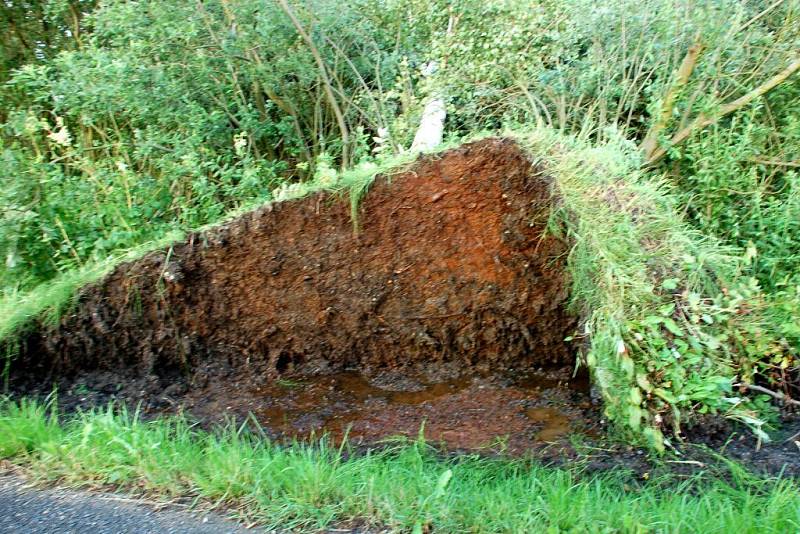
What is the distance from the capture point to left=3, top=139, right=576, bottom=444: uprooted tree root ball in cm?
537

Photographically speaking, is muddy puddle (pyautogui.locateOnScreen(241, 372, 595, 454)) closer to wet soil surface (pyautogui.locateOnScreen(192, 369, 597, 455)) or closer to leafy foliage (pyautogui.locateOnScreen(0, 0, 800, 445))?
wet soil surface (pyautogui.locateOnScreen(192, 369, 597, 455))

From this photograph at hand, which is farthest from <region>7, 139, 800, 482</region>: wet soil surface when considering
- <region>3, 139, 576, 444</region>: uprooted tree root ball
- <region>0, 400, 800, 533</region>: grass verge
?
<region>0, 400, 800, 533</region>: grass verge

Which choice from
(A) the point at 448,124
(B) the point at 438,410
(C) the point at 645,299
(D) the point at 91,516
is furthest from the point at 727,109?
(D) the point at 91,516

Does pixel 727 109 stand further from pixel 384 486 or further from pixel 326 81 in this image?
pixel 384 486

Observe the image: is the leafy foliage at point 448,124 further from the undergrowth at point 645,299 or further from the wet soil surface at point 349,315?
the wet soil surface at point 349,315

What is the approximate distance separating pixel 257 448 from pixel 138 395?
5.02ft

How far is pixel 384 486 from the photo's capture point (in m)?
3.67

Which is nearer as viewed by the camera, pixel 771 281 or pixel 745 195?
pixel 771 281

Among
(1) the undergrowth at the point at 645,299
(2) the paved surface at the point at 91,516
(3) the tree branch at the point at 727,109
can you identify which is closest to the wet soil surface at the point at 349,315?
(1) the undergrowth at the point at 645,299

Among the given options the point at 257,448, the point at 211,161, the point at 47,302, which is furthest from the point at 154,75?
the point at 257,448

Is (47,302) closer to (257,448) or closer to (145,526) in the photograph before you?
(257,448)

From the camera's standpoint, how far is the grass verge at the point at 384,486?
3354mm

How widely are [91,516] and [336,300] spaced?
2536 mm

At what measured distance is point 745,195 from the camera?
6.37 meters
